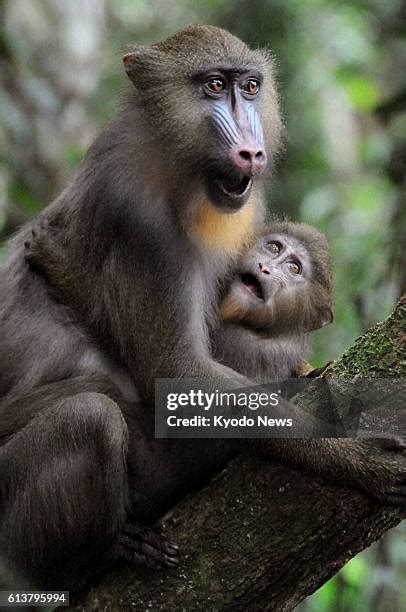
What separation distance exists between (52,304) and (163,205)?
70 cm

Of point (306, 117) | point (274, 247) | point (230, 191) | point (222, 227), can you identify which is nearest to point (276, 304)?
point (274, 247)

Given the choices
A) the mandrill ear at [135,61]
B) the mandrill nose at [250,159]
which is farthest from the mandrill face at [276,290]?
the mandrill ear at [135,61]

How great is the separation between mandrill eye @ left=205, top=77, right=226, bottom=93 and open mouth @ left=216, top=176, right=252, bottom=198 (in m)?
0.45

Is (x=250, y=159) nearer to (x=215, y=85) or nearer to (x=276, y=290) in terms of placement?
(x=215, y=85)

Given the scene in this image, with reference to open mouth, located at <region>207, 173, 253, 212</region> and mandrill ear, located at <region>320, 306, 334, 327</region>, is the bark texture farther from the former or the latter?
mandrill ear, located at <region>320, 306, 334, 327</region>

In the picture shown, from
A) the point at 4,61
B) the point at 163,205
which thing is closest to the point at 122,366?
the point at 163,205

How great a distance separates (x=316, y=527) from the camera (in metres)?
4.01

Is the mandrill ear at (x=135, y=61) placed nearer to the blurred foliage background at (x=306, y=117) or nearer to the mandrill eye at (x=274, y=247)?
the blurred foliage background at (x=306, y=117)

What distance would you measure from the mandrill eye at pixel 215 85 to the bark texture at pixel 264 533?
136cm

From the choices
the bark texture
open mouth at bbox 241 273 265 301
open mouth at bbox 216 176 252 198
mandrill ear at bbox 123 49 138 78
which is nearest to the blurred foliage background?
mandrill ear at bbox 123 49 138 78

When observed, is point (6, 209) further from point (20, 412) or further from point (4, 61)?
point (20, 412)

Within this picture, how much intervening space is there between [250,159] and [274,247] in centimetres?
93

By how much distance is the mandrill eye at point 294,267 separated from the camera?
532cm

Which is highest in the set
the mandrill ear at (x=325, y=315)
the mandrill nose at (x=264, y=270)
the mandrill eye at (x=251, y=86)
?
the mandrill eye at (x=251, y=86)
